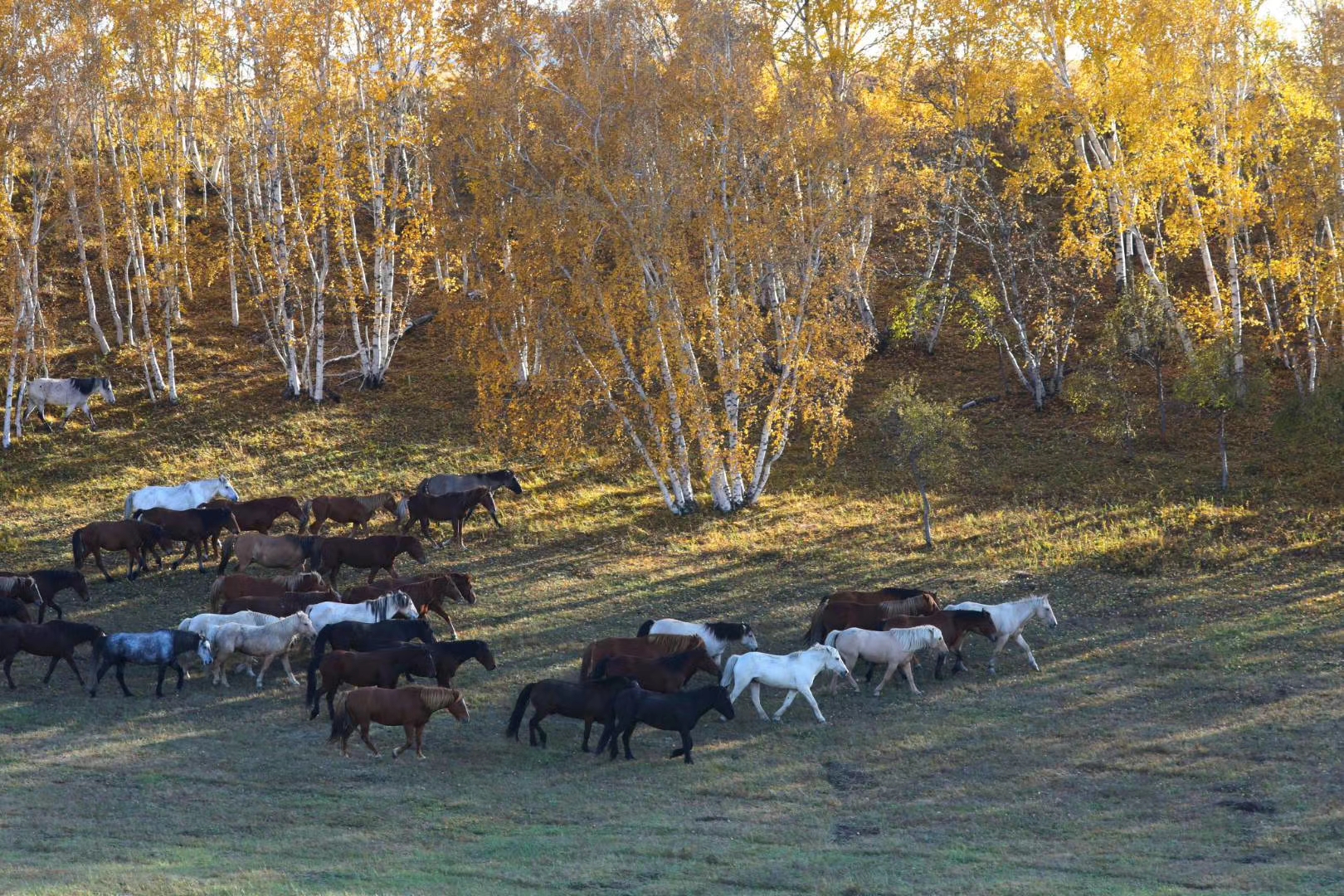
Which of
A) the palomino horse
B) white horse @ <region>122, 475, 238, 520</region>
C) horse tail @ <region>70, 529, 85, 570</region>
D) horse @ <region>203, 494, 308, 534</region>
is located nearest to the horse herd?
the palomino horse

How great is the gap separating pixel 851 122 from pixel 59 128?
2035 centimetres

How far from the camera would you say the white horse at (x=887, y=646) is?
19094mm

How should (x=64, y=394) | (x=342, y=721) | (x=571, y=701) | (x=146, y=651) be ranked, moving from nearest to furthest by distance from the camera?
1. (x=342, y=721)
2. (x=571, y=701)
3. (x=146, y=651)
4. (x=64, y=394)

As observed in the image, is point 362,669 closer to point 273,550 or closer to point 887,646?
point 887,646

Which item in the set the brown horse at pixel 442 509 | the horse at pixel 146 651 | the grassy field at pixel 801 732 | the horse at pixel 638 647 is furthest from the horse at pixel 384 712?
the brown horse at pixel 442 509

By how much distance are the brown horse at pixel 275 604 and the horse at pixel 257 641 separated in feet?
3.66

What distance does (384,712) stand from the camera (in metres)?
16.5

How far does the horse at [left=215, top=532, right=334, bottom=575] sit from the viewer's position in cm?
2453

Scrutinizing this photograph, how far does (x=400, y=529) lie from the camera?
2805 cm

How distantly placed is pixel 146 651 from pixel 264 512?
8110mm

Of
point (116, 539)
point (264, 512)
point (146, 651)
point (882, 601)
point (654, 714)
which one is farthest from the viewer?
point (264, 512)

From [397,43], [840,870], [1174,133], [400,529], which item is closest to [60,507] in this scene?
[400,529]

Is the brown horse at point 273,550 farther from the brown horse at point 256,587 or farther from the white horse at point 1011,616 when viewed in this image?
the white horse at point 1011,616

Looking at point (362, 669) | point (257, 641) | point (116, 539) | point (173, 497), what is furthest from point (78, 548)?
point (362, 669)
